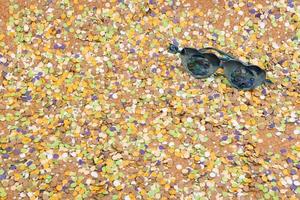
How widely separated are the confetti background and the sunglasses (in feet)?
0.37

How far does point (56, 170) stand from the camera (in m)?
6.11

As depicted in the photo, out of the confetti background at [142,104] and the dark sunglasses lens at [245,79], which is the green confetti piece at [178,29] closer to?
the confetti background at [142,104]

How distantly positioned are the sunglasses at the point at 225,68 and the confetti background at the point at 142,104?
112mm

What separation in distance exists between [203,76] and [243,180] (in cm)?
173

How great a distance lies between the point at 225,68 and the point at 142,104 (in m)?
1.26

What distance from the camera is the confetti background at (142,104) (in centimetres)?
602

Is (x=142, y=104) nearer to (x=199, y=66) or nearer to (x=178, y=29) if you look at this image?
(x=199, y=66)

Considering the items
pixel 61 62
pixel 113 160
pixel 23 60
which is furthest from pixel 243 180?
pixel 23 60

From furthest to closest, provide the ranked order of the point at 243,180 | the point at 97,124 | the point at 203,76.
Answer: the point at 203,76 → the point at 97,124 → the point at 243,180

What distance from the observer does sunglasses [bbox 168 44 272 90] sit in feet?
23.0

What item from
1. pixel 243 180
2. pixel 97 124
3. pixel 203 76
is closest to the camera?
pixel 243 180

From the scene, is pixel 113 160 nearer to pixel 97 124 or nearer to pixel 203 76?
pixel 97 124

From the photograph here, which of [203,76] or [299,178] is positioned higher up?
[203,76]

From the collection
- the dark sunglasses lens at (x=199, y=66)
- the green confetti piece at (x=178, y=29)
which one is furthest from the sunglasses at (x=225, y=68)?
the green confetti piece at (x=178, y=29)
